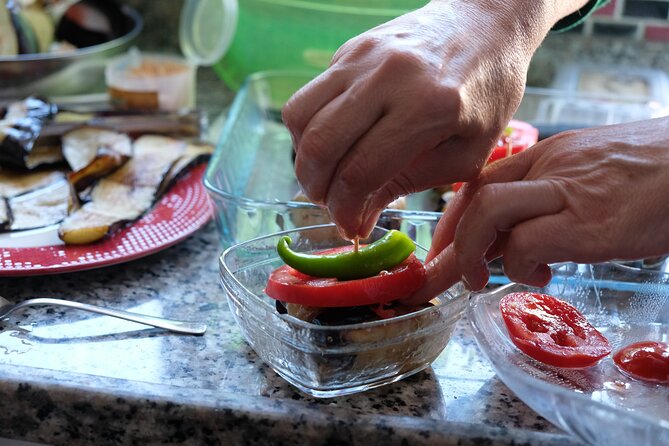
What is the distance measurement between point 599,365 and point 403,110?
330mm

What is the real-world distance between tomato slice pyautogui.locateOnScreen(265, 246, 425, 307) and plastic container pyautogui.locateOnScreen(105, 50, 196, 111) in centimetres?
75

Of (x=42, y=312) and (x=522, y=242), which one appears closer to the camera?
(x=522, y=242)

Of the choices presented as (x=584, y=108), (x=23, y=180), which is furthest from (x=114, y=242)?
(x=584, y=108)

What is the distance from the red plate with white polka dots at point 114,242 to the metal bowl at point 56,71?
1.23ft

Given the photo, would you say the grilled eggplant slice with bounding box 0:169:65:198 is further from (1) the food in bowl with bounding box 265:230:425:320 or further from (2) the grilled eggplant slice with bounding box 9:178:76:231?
(1) the food in bowl with bounding box 265:230:425:320

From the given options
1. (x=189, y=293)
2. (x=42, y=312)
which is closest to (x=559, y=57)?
(x=189, y=293)

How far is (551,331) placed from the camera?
84cm

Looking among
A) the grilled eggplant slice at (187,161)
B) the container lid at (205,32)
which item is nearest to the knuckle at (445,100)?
the grilled eggplant slice at (187,161)

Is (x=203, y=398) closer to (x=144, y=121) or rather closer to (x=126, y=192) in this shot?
(x=126, y=192)

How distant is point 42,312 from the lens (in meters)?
0.95

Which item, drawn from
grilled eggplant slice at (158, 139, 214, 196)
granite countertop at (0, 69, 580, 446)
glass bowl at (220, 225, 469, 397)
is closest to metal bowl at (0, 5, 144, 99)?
grilled eggplant slice at (158, 139, 214, 196)

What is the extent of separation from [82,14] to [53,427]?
1.05 metres

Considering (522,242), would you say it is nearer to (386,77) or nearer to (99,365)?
(386,77)

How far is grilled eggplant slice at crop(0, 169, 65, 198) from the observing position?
1207mm
